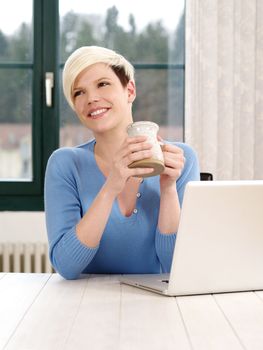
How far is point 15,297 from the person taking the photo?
1.51 meters

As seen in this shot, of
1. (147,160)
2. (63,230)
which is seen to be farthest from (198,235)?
(63,230)

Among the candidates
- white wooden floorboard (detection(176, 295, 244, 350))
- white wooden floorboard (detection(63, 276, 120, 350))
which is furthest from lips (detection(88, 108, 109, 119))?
white wooden floorboard (detection(176, 295, 244, 350))

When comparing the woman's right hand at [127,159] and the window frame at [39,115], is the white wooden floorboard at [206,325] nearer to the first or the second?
the woman's right hand at [127,159]

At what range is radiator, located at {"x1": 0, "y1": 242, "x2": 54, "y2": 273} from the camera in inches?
137

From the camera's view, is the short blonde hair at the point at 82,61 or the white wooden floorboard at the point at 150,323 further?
the short blonde hair at the point at 82,61

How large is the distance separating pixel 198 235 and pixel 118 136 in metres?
0.50

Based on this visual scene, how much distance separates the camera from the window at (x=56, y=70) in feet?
11.8

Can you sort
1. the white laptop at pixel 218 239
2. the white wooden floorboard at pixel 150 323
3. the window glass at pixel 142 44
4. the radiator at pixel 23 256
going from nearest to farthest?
1. the white wooden floorboard at pixel 150 323
2. the white laptop at pixel 218 239
3. the radiator at pixel 23 256
4. the window glass at pixel 142 44

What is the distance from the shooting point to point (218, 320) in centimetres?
129

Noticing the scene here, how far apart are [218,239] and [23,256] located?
2.25m

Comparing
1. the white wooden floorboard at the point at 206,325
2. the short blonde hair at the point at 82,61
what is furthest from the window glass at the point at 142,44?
the white wooden floorboard at the point at 206,325

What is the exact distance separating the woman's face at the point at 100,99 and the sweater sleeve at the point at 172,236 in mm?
228

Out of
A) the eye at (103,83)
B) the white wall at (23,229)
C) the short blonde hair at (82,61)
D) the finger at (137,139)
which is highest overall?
the short blonde hair at (82,61)

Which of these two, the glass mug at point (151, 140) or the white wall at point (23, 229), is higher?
the glass mug at point (151, 140)
